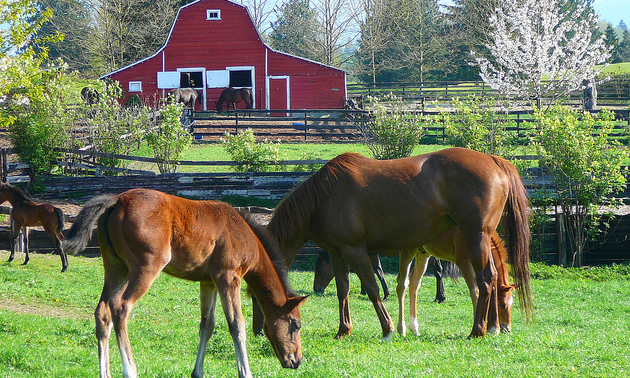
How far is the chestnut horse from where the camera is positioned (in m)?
7.32

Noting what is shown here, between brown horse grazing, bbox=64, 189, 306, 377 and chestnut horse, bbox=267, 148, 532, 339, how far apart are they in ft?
5.39

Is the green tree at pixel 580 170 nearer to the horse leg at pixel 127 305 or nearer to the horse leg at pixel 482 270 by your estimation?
the horse leg at pixel 482 270

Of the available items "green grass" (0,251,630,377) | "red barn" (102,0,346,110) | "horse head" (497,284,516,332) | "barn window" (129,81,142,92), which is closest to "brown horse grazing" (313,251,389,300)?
"green grass" (0,251,630,377)

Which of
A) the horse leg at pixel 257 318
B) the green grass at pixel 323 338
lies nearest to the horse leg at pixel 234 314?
the green grass at pixel 323 338

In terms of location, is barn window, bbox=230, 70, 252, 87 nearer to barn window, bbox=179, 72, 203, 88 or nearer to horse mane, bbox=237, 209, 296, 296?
barn window, bbox=179, 72, 203, 88

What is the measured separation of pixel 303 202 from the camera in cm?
743

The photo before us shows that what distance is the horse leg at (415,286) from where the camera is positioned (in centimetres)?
807

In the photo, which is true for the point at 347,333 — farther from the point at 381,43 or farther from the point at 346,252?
the point at 381,43

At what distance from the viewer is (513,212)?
7.82m

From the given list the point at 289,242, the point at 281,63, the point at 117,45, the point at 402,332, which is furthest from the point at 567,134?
the point at 117,45

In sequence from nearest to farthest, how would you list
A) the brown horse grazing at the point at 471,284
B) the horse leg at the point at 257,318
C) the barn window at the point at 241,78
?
the horse leg at the point at 257,318
the brown horse grazing at the point at 471,284
the barn window at the point at 241,78

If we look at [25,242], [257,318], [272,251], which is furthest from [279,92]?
[272,251]

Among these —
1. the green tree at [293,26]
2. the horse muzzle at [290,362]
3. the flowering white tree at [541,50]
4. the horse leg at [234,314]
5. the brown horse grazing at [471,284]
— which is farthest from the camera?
the green tree at [293,26]

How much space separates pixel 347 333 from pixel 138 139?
1546cm
